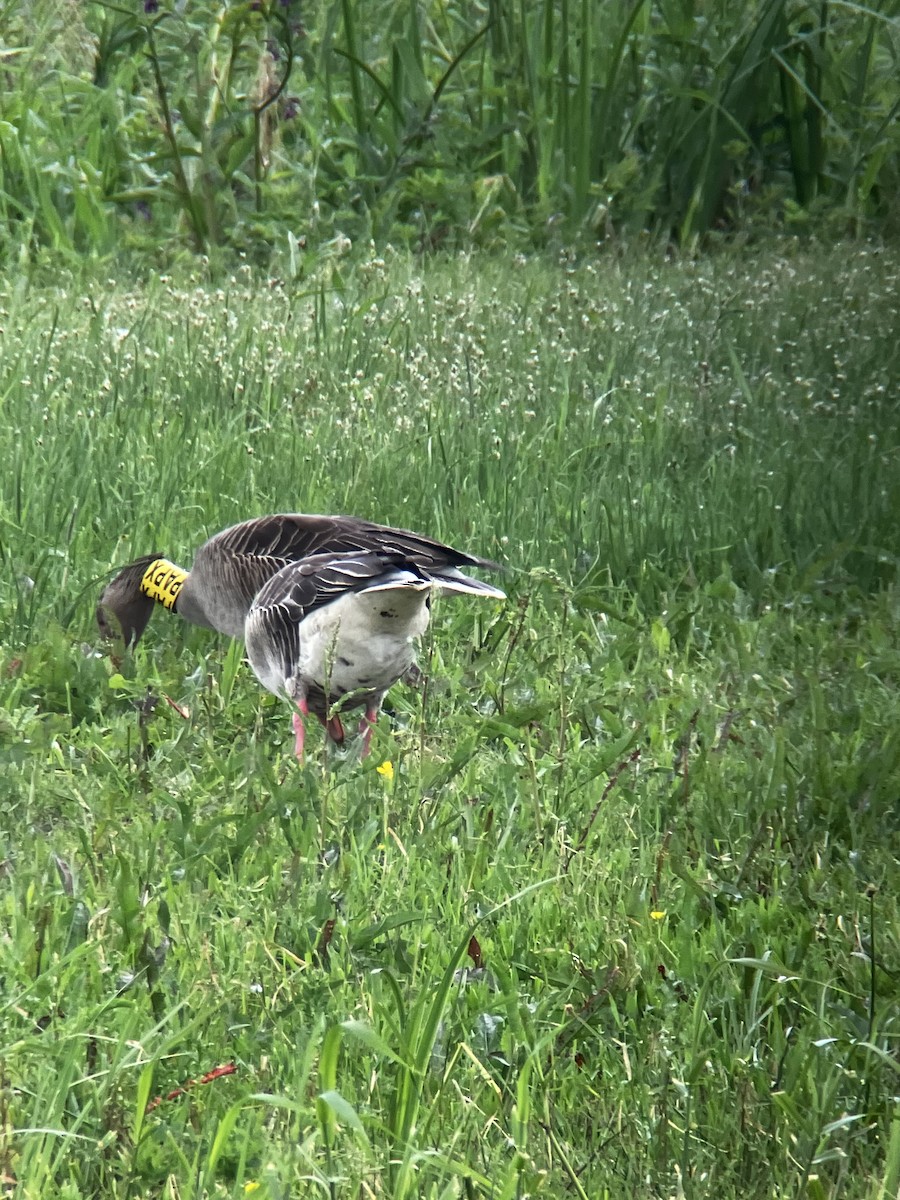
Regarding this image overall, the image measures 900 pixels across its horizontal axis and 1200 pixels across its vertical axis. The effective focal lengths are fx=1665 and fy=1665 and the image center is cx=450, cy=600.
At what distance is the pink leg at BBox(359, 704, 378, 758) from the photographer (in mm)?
4348

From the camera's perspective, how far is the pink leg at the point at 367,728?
14.3 feet

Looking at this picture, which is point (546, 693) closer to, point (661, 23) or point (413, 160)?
point (413, 160)

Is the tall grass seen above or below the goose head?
above

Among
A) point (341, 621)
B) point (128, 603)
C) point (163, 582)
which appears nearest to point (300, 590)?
point (341, 621)

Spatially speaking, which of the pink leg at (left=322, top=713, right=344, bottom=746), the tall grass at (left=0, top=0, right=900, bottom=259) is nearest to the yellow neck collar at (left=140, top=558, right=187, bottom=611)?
the pink leg at (left=322, top=713, right=344, bottom=746)

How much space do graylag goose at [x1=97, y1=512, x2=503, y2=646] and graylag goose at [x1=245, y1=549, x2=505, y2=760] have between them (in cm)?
5

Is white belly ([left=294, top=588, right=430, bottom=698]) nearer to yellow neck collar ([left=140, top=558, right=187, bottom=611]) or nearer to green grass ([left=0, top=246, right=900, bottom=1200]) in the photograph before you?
green grass ([left=0, top=246, right=900, bottom=1200])

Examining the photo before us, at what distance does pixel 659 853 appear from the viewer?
137 inches

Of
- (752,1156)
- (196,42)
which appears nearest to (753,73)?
(196,42)

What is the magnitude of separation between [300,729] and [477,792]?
523 mm

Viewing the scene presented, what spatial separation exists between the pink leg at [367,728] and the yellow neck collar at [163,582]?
67cm

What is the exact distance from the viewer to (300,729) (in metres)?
4.19

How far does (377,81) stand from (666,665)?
6.23 meters

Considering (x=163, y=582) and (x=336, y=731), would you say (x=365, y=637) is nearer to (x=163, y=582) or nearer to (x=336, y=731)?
(x=336, y=731)
